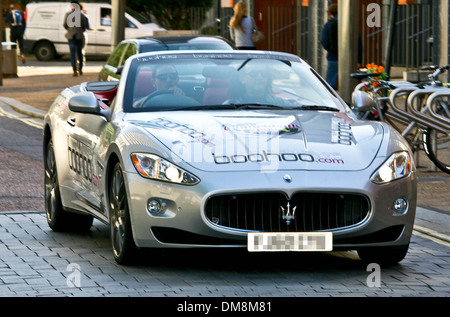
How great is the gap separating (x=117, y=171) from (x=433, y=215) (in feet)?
11.5

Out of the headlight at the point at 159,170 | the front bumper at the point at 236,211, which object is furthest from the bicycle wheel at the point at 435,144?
the headlight at the point at 159,170

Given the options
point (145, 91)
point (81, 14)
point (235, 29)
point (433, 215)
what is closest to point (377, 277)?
point (145, 91)

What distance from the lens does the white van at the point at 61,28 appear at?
3969 centimetres

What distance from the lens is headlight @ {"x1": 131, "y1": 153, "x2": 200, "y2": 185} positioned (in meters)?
7.28

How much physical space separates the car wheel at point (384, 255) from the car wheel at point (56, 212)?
252 centimetres

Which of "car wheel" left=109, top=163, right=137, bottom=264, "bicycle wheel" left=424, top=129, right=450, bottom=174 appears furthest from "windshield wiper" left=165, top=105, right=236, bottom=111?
"bicycle wheel" left=424, top=129, right=450, bottom=174

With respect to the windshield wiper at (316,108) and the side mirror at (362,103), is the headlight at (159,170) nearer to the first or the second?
the windshield wiper at (316,108)

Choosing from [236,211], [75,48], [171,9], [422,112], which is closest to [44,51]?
[171,9]

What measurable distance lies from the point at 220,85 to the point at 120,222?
1.38 m

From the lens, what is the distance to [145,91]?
28.1ft

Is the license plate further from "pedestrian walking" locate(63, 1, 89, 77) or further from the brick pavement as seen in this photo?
"pedestrian walking" locate(63, 1, 89, 77)

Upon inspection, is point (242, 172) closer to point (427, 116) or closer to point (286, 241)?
point (286, 241)

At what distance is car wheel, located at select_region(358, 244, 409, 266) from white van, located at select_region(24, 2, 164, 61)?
31.7 m

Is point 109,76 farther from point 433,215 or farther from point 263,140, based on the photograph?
point 263,140
